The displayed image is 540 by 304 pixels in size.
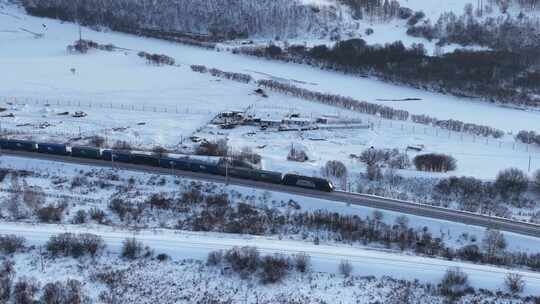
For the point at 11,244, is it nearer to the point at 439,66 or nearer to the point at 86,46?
the point at 439,66

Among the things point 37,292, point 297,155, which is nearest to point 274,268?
point 37,292

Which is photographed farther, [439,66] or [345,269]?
[439,66]

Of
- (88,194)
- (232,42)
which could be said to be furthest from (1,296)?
(232,42)

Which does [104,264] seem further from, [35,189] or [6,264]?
A: [35,189]

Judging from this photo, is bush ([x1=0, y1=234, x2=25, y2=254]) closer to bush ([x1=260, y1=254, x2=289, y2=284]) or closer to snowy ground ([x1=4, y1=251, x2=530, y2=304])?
snowy ground ([x1=4, y1=251, x2=530, y2=304])


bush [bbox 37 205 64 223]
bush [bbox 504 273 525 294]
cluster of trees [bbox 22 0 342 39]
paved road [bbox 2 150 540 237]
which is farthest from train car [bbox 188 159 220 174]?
cluster of trees [bbox 22 0 342 39]
